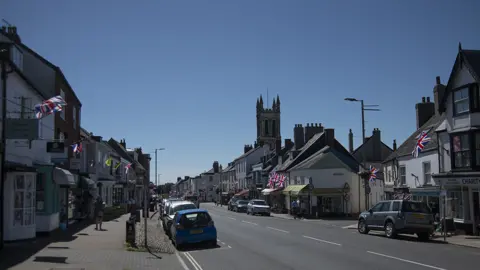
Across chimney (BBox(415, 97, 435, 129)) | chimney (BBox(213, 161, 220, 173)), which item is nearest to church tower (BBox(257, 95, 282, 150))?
chimney (BBox(213, 161, 220, 173))

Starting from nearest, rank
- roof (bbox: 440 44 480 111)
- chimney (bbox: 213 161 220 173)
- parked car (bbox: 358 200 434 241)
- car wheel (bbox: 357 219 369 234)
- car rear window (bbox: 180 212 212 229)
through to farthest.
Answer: car rear window (bbox: 180 212 212 229) → parked car (bbox: 358 200 434 241) → roof (bbox: 440 44 480 111) → car wheel (bbox: 357 219 369 234) → chimney (bbox: 213 161 220 173)

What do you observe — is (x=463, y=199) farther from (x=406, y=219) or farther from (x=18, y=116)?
(x=18, y=116)

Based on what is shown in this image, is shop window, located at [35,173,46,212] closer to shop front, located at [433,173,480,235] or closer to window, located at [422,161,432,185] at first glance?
shop front, located at [433,173,480,235]

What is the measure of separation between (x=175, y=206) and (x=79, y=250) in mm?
9666

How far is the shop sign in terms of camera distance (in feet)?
75.4

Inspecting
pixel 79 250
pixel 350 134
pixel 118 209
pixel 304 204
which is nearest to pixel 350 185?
pixel 304 204

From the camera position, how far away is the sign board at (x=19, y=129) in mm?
Answer: 16828

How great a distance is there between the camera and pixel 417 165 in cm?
3022

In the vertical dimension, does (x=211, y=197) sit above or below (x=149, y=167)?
below

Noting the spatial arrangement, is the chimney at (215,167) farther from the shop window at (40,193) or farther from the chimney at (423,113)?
the shop window at (40,193)

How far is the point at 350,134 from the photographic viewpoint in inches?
2344

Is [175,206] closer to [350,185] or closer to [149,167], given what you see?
[350,185]

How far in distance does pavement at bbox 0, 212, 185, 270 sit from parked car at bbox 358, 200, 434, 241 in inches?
448

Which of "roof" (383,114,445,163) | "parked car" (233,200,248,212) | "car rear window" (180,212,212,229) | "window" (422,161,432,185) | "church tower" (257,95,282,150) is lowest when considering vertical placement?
"parked car" (233,200,248,212)
